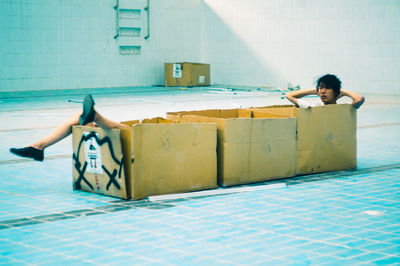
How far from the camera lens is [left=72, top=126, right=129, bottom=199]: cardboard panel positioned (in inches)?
152

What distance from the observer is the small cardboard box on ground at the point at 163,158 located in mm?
3822

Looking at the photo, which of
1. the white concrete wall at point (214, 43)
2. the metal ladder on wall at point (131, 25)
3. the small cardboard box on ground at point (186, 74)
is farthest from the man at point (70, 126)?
the metal ladder on wall at point (131, 25)

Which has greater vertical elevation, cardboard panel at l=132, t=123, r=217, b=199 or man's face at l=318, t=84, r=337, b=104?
man's face at l=318, t=84, r=337, b=104

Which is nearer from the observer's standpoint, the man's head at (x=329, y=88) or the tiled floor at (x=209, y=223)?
the tiled floor at (x=209, y=223)

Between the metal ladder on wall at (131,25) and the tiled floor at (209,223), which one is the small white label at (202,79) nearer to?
the metal ladder on wall at (131,25)

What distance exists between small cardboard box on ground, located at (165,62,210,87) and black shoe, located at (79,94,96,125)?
11048 mm

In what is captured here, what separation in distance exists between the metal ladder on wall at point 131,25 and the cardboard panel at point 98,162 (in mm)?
11246

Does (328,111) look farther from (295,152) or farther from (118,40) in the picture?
(118,40)

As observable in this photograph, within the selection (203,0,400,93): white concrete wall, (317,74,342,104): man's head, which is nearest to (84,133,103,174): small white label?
(317,74,342,104): man's head

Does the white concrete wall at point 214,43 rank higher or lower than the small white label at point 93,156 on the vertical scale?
higher

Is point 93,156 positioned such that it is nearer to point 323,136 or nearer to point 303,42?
point 323,136

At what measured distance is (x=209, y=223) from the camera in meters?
3.35

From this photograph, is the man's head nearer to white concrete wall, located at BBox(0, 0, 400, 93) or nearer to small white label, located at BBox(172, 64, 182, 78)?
white concrete wall, located at BBox(0, 0, 400, 93)

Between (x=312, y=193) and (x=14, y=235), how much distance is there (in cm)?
206
